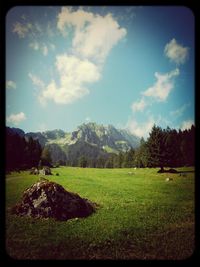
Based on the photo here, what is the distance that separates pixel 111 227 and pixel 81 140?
4387 millimetres

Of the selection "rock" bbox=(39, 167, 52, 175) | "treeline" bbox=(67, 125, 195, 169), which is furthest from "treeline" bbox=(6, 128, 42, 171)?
"treeline" bbox=(67, 125, 195, 169)

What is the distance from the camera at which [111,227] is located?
10.4m

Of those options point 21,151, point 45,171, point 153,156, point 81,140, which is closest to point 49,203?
point 45,171

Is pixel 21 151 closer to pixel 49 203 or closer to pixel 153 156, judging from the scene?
pixel 49 203

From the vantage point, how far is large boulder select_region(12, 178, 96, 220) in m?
11.2

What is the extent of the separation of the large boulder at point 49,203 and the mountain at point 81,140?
1618mm

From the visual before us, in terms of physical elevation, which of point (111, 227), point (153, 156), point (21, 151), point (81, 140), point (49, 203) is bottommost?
point (111, 227)

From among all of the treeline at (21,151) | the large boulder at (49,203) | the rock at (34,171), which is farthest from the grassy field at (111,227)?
the treeline at (21,151)

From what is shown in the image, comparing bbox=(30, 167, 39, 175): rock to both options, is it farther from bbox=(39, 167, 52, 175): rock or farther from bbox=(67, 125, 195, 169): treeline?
bbox=(67, 125, 195, 169): treeline

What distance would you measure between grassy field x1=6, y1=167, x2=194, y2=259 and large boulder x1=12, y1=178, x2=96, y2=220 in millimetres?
332

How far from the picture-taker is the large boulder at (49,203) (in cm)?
1119
